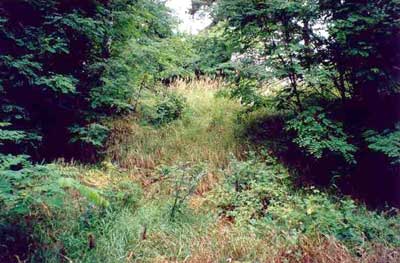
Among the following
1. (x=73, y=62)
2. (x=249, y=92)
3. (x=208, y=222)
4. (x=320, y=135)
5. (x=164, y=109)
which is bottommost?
(x=208, y=222)

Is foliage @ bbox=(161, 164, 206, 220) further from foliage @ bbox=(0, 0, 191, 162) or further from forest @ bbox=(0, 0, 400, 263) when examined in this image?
foliage @ bbox=(0, 0, 191, 162)

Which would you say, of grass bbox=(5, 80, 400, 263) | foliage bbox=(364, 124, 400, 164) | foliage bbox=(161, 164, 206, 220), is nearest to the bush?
grass bbox=(5, 80, 400, 263)

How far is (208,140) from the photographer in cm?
601

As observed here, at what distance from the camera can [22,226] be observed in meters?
3.56

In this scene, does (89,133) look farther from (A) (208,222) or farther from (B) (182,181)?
(A) (208,222)

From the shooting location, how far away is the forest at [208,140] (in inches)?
142

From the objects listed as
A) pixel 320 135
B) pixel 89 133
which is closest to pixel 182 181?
pixel 89 133

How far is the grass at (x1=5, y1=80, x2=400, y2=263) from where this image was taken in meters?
3.51

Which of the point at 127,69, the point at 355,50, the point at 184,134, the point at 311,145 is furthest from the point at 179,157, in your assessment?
the point at 355,50

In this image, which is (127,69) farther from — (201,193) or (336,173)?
(336,173)

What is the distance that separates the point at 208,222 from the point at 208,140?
6.78 feet

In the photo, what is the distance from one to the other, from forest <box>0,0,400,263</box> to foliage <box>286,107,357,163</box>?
0.02 metres

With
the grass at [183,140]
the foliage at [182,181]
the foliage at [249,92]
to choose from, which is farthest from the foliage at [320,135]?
the foliage at [182,181]

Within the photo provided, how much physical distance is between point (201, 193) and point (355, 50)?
2.58 m
